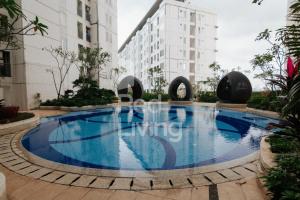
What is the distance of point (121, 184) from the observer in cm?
334

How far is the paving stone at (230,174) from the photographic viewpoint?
11.3ft

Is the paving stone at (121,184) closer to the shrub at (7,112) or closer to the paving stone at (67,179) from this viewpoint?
the paving stone at (67,179)

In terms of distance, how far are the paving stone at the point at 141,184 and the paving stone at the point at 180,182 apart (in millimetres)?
429

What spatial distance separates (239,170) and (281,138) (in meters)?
1.50

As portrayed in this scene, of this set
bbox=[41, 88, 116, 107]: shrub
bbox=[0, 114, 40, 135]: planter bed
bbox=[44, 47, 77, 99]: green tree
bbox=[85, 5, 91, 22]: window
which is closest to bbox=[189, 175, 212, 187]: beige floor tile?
bbox=[0, 114, 40, 135]: planter bed

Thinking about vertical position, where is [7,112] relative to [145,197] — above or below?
above

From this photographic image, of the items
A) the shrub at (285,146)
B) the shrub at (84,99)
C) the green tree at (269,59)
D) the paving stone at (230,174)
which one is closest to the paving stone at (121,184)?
the paving stone at (230,174)

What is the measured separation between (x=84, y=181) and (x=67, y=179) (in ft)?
1.09

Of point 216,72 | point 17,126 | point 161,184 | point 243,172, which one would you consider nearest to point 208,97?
point 216,72

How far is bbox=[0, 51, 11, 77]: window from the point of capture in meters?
13.9

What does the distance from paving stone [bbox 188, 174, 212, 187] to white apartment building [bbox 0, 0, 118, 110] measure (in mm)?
14160

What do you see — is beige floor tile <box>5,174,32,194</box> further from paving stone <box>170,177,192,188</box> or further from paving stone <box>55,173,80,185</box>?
paving stone <box>170,177,192,188</box>

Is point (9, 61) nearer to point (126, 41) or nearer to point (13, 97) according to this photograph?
point (13, 97)

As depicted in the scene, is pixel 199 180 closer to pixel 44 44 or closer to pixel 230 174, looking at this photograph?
pixel 230 174
